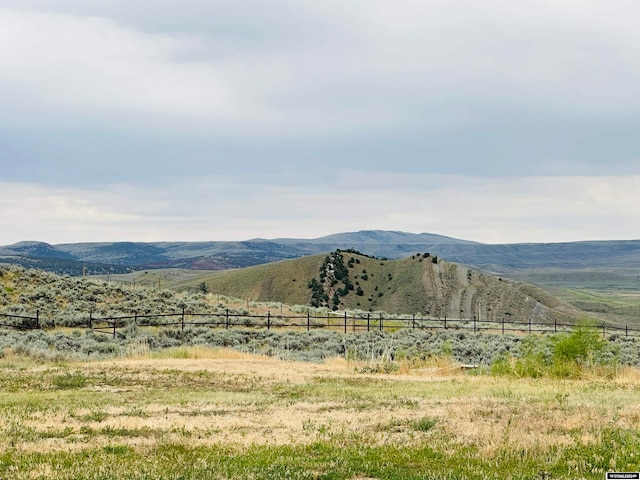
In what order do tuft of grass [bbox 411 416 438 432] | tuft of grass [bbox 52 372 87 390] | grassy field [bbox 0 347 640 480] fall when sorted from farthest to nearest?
1. tuft of grass [bbox 52 372 87 390]
2. tuft of grass [bbox 411 416 438 432]
3. grassy field [bbox 0 347 640 480]

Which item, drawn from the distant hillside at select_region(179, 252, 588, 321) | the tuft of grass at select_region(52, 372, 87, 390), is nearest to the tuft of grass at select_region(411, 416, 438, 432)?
the tuft of grass at select_region(52, 372, 87, 390)

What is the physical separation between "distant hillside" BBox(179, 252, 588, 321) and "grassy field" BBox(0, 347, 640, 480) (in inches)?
3334

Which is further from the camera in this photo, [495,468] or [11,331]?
[11,331]

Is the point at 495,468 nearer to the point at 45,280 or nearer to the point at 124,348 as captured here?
the point at 124,348

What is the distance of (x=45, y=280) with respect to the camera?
5975 cm

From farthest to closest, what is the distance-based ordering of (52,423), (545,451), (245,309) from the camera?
(245,309), (52,423), (545,451)

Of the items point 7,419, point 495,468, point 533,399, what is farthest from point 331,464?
point 533,399

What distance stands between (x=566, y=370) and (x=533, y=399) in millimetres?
9588

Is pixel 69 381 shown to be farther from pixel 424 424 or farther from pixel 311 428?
pixel 424 424

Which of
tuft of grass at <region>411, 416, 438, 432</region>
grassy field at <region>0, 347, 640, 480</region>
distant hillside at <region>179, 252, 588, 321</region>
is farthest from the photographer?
distant hillside at <region>179, 252, 588, 321</region>

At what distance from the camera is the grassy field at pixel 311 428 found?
421 inches

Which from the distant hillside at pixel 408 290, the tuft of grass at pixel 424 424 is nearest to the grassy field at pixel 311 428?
the tuft of grass at pixel 424 424

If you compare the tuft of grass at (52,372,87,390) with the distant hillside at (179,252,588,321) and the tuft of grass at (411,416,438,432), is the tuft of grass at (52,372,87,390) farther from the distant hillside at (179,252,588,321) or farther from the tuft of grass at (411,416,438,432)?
the distant hillside at (179,252,588,321)

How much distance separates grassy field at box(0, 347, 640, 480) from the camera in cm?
1069
